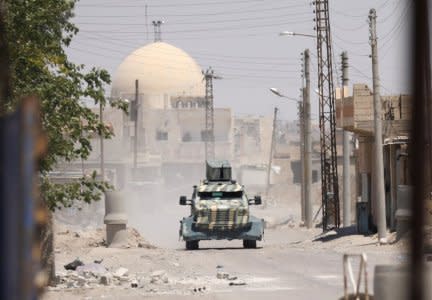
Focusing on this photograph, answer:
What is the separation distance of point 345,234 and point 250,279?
19804mm

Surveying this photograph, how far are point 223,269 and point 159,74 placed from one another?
8543 cm

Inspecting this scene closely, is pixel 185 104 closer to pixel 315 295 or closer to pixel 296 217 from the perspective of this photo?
pixel 296 217

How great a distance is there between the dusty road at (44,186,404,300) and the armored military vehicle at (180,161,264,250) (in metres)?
1.22

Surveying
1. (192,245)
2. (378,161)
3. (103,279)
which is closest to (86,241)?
(192,245)

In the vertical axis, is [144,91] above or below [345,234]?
above

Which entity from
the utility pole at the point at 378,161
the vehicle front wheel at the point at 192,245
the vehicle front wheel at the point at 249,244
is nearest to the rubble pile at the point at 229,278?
the utility pole at the point at 378,161

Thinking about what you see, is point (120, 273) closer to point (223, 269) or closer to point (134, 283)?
point (134, 283)

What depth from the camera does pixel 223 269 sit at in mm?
28750

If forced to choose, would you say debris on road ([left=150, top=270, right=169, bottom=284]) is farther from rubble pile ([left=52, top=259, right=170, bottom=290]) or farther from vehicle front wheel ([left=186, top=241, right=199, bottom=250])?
vehicle front wheel ([left=186, top=241, right=199, bottom=250])

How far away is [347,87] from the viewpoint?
51.6m

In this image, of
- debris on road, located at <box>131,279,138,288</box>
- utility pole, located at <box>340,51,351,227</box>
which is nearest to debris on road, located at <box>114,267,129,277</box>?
debris on road, located at <box>131,279,138,288</box>

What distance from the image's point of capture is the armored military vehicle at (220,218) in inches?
1540

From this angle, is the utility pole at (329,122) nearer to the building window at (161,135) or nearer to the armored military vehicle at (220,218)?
the armored military vehicle at (220,218)

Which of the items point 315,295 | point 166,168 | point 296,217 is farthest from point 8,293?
point 166,168
